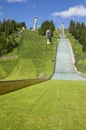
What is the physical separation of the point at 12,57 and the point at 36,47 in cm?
2228

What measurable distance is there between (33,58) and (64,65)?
54.8 feet

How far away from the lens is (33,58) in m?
114

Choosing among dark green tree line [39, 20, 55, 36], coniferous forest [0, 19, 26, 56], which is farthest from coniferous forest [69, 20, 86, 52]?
coniferous forest [0, 19, 26, 56]

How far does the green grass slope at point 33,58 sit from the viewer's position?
309 ft

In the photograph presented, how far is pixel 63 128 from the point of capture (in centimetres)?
1019

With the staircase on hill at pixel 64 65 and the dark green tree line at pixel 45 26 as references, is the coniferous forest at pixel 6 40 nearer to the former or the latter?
the dark green tree line at pixel 45 26

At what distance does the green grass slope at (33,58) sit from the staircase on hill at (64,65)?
2.22m

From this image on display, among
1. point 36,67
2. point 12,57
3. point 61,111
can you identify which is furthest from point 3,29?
point 61,111

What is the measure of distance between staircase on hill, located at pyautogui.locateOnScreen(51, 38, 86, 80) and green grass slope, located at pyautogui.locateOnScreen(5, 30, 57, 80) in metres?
2.22

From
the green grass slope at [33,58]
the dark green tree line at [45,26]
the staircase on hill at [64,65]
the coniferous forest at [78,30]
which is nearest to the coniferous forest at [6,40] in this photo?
the green grass slope at [33,58]

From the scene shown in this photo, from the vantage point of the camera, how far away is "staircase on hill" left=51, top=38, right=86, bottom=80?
8177 cm

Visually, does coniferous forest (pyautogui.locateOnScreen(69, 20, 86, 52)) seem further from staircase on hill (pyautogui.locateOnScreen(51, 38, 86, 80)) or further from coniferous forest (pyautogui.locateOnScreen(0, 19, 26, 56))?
coniferous forest (pyautogui.locateOnScreen(0, 19, 26, 56))

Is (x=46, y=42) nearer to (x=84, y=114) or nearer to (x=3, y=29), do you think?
(x=3, y=29)

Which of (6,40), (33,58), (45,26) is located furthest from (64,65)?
(45,26)
